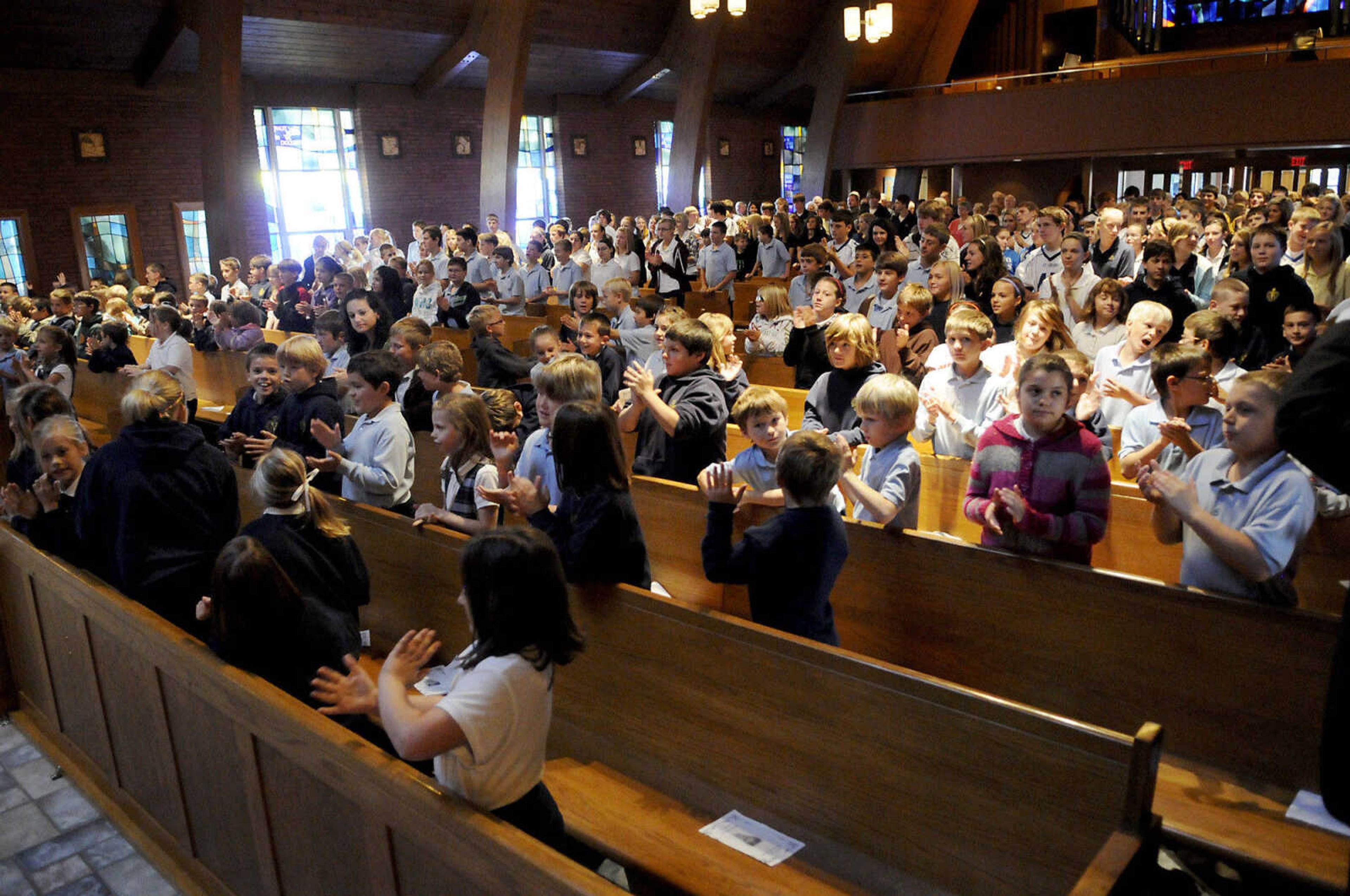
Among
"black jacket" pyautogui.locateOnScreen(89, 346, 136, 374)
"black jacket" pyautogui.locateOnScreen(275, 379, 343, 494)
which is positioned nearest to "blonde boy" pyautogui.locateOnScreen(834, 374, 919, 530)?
"black jacket" pyautogui.locateOnScreen(275, 379, 343, 494)

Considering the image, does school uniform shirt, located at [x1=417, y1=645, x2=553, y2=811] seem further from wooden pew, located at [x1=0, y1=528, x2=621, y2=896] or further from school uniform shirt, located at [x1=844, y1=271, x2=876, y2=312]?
school uniform shirt, located at [x1=844, y1=271, x2=876, y2=312]

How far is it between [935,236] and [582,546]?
5403mm

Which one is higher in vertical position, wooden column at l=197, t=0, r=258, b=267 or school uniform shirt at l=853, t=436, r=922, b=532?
wooden column at l=197, t=0, r=258, b=267

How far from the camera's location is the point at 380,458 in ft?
14.6

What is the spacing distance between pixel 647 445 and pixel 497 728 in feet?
8.48

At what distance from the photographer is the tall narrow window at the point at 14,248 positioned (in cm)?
1332

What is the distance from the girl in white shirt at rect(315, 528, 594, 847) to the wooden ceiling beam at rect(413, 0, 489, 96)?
1490cm

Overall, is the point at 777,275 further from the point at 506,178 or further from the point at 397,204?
the point at 397,204

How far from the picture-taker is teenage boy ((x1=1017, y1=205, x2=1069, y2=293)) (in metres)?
7.57

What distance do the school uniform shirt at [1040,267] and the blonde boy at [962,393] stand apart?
331 cm

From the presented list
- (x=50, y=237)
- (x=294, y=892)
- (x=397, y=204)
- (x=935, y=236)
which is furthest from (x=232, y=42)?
(x=294, y=892)

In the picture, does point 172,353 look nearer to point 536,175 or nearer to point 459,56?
point 459,56

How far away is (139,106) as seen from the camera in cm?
1426

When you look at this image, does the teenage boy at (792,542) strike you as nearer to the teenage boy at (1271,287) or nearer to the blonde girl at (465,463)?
the blonde girl at (465,463)
